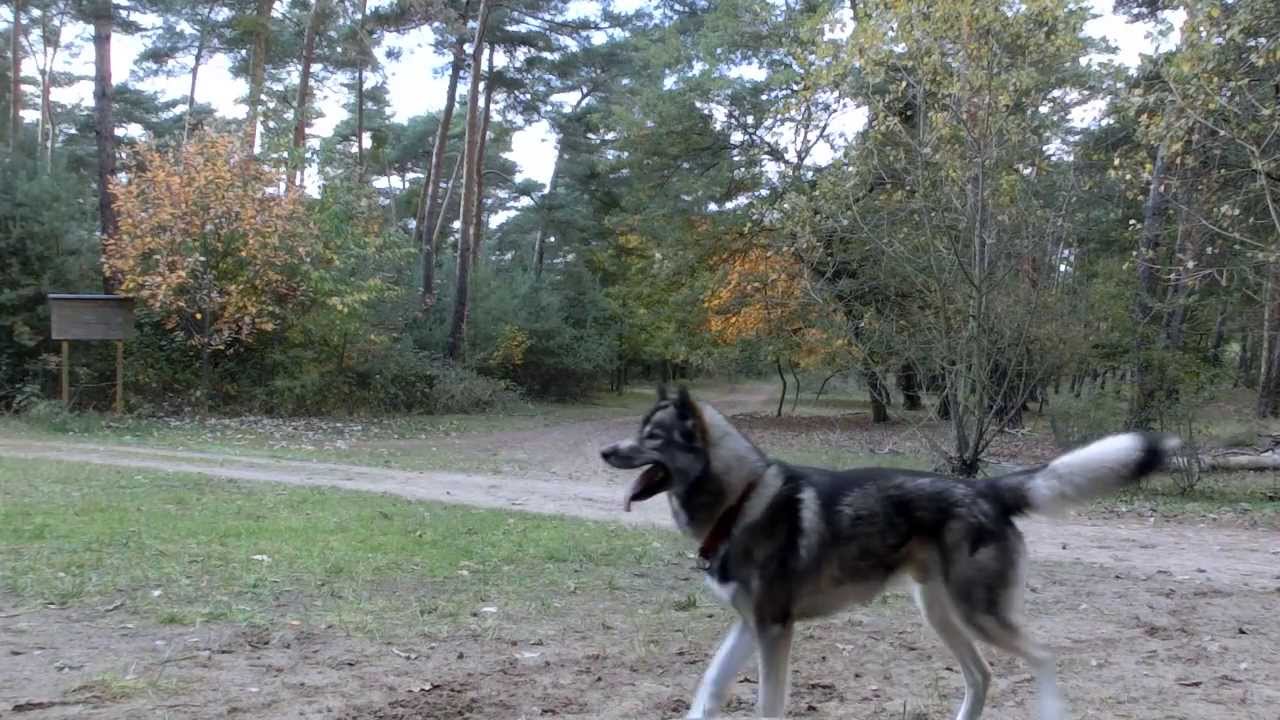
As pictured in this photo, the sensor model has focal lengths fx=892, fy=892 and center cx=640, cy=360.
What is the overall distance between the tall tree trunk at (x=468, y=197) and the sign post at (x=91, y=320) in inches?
482

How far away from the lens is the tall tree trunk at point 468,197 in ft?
105

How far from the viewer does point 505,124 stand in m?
42.1

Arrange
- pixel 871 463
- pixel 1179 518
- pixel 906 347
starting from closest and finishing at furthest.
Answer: pixel 1179 518 < pixel 906 347 < pixel 871 463

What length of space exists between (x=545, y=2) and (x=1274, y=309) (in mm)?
25683

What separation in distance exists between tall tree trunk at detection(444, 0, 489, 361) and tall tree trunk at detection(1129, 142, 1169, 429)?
72.3ft

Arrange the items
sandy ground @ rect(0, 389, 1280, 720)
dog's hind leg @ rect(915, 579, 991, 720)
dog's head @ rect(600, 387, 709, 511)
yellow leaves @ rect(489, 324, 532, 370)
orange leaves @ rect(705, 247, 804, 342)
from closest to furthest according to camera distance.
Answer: dog's head @ rect(600, 387, 709, 511) → dog's hind leg @ rect(915, 579, 991, 720) → sandy ground @ rect(0, 389, 1280, 720) → orange leaves @ rect(705, 247, 804, 342) → yellow leaves @ rect(489, 324, 532, 370)

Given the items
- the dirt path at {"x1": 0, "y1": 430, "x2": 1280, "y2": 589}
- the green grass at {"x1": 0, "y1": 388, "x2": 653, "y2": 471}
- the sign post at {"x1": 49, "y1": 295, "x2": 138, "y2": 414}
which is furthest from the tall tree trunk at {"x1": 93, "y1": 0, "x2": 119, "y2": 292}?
the dirt path at {"x1": 0, "y1": 430, "x2": 1280, "y2": 589}

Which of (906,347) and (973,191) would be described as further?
(906,347)

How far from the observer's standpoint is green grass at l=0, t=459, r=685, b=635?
6840 mm

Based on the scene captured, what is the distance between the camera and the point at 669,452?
4492 mm

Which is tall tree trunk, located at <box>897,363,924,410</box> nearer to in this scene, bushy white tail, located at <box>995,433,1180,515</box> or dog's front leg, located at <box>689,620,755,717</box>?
bushy white tail, located at <box>995,433,1180,515</box>

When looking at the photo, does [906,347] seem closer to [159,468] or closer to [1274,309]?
[1274,309]

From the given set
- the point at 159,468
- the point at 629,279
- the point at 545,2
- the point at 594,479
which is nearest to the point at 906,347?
the point at 594,479

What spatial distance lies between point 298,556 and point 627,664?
424 centimetres
